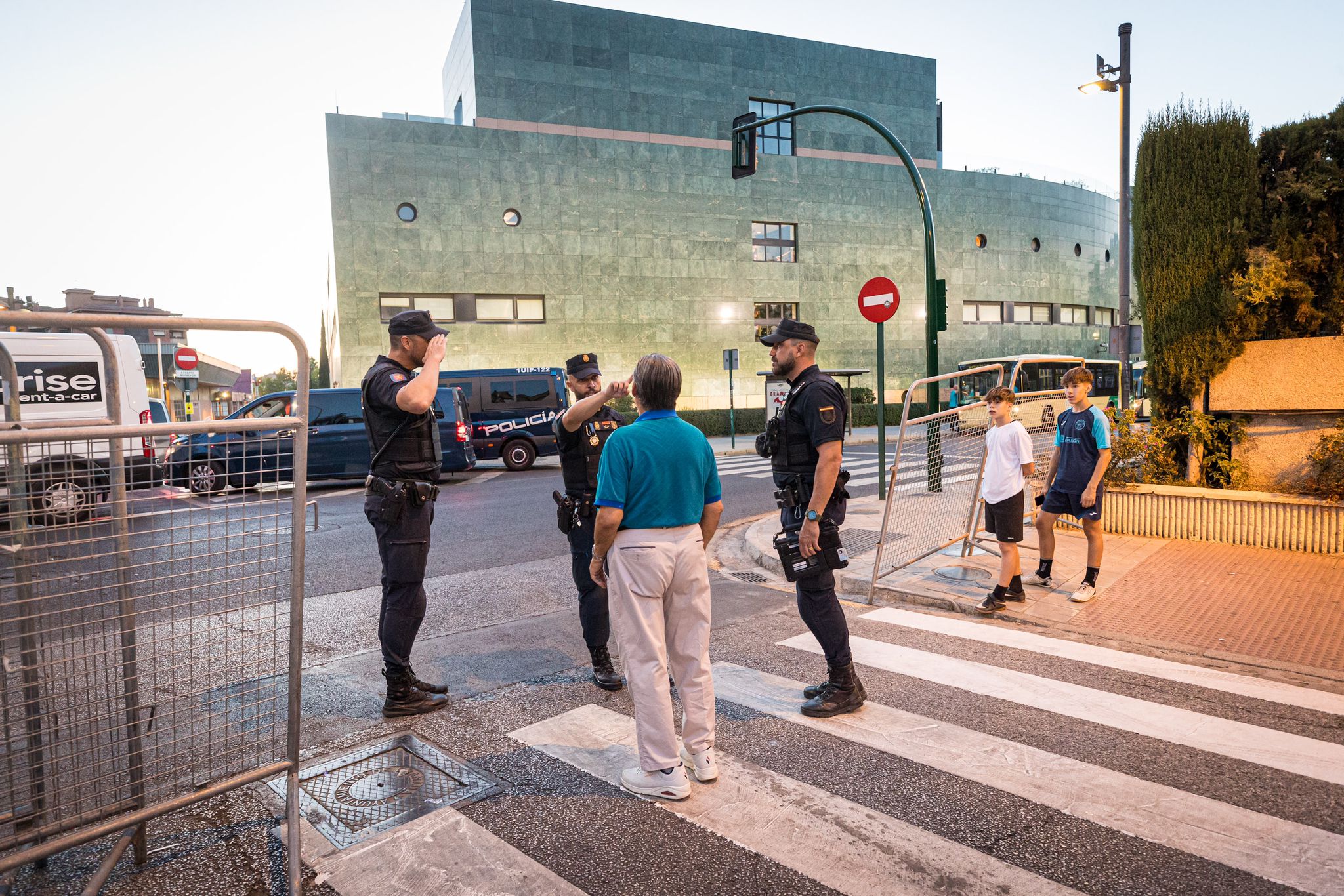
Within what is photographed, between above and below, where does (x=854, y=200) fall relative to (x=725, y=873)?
above

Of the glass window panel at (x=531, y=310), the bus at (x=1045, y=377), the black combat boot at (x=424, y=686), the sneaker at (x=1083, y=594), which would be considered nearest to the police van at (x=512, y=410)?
the glass window panel at (x=531, y=310)

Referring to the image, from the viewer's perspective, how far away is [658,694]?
A: 3.31m

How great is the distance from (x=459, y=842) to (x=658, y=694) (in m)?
0.93

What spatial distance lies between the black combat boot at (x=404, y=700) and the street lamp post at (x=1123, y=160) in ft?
41.9

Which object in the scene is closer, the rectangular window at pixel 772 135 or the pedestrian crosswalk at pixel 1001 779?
the pedestrian crosswalk at pixel 1001 779

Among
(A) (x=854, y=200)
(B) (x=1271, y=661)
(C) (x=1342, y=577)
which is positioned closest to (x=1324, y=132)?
(C) (x=1342, y=577)

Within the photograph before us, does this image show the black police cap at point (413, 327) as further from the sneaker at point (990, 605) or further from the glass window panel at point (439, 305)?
the glass window panel at point (439, 305)

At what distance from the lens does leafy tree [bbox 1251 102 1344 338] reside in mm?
8023

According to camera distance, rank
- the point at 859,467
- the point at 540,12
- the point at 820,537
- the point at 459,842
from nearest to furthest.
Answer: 1. the point at 459,842
2. the point at 820,537
3. the point at 859,467
4. the point at 540,12

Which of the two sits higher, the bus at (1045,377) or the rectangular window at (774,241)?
the rectangular window at (774,241)

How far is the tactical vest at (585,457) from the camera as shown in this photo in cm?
465

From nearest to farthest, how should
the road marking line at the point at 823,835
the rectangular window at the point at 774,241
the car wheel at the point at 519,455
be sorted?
the road marking line at the point at 823,835, the car wheel at the point at 519,455, the rectangular window at the point at 774,241

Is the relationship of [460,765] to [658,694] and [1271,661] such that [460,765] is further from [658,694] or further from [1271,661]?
[1271,661]

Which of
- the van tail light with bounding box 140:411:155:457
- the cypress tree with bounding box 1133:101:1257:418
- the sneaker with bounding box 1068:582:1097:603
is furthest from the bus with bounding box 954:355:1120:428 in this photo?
the van tail light with bounding box 140:411:155:457
